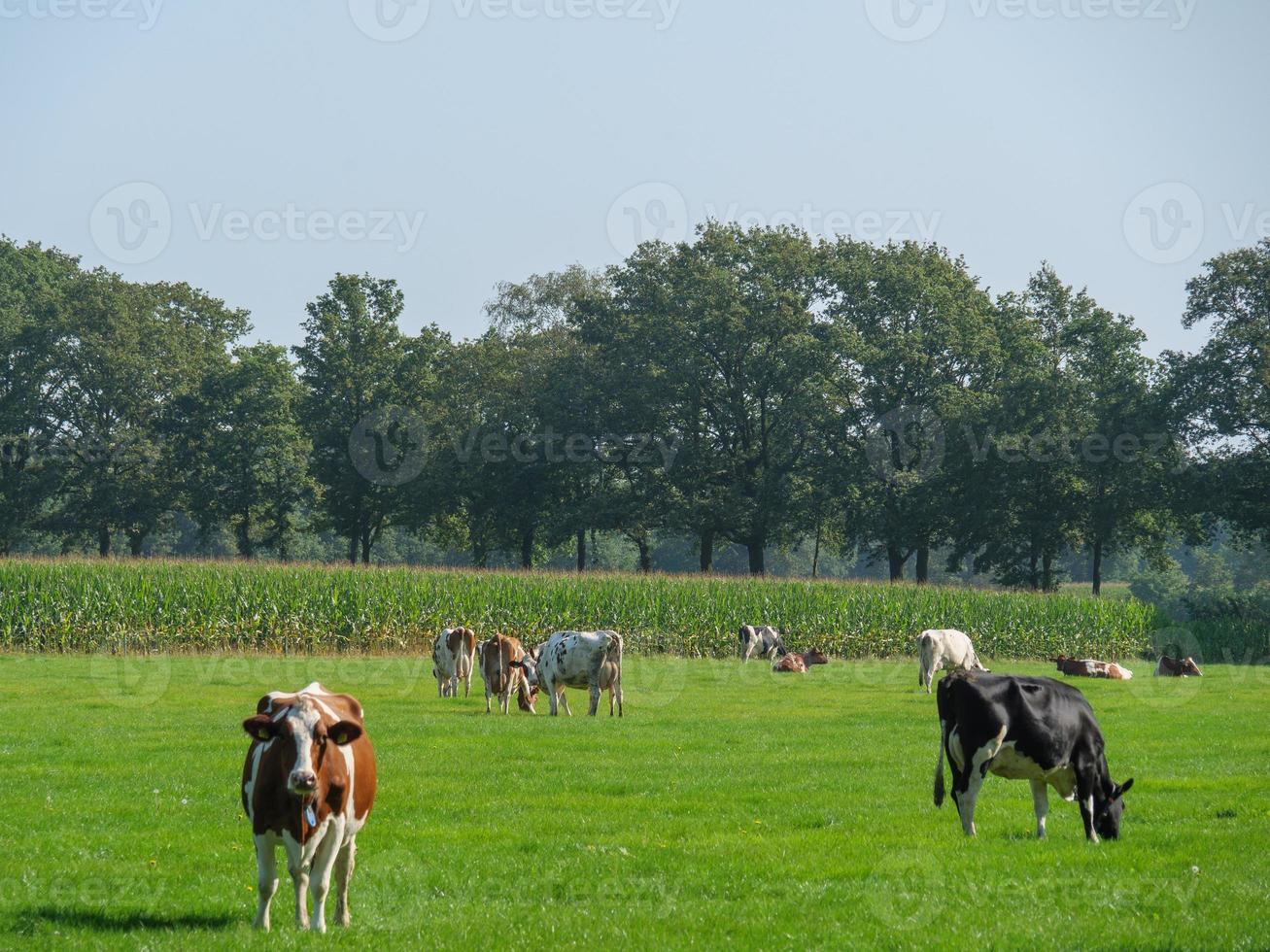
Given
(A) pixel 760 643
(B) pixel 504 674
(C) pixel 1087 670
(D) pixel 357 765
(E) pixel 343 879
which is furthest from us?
(A) pixel 760 643

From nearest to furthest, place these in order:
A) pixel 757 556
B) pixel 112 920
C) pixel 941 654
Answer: pixel 112 920 < pixel 941 654 < pixel 757 556

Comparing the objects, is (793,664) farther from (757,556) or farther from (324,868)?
(757,556)

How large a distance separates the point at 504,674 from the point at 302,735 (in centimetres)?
1710

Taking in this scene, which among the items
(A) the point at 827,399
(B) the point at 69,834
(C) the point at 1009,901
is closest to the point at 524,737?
(B) the point at 69,834

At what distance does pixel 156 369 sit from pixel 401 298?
44.0ft

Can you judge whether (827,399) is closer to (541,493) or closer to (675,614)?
(541,493)

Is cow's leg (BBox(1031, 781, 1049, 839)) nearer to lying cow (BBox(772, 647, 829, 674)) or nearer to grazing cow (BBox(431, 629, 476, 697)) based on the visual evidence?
grazing cow (BBox(431, 629, 476, 697))

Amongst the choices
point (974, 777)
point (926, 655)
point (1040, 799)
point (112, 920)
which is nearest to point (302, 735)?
point (112, 920)

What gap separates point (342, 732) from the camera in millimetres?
8602

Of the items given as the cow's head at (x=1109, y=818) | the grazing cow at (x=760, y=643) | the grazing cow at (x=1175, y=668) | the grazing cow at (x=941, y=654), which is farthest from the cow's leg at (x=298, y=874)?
the grazing cow at (x=1175, y=668)

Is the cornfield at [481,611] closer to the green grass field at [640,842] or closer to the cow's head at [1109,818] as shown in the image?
the green grass field at [640,842]

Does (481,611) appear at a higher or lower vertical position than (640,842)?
higher

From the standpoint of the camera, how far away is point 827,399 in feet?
218

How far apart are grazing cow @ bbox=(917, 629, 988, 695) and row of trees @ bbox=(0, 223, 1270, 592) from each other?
1239 inches
